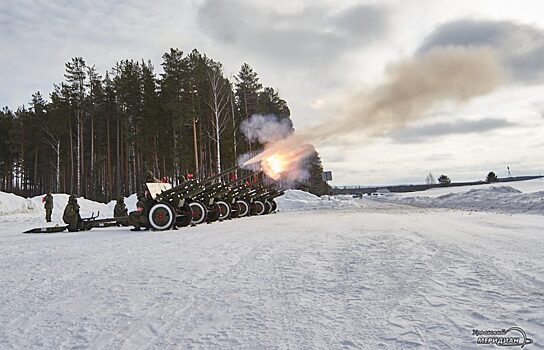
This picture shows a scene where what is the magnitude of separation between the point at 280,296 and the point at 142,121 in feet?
119

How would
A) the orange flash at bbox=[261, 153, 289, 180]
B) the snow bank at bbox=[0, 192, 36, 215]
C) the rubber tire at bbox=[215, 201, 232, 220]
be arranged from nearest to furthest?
the rubber tire at bbox=[215, 201, 232, 220]
the orange flash at bbox=[261, 153, 289, 180]
the snow bank at bbox=[0, 192, 36, 215]

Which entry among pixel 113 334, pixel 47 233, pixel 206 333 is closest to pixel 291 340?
pixel 206 333

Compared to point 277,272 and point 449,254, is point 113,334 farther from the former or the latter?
point 449,254

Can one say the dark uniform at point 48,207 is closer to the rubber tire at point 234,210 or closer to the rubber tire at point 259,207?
the rubber tire at point 234,210

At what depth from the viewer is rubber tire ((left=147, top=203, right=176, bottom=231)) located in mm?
12305

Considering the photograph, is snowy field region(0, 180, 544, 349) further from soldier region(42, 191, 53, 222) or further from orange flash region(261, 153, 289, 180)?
soldier region(42, 191, 53, 222)

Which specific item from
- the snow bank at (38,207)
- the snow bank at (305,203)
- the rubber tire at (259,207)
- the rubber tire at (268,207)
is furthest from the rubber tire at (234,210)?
the snow bank at (38,207)

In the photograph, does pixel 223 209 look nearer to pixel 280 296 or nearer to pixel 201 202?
pixel 201 202

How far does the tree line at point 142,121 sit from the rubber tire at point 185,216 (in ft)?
45.9

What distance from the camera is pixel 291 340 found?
2863 millimetres

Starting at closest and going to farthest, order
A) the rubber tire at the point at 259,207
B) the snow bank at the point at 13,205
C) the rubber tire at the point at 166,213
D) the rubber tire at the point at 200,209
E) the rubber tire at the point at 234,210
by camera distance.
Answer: the rubber tire at the point at 166,213 < the rubber tire at the point at 200,209 < the rubber tire at the point at 234,210 < the rubber tire at the point at 259,207 < the snow bank at the point at 13,205

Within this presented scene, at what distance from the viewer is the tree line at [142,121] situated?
3098 cm

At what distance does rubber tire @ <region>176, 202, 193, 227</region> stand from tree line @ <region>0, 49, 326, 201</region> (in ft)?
45.9

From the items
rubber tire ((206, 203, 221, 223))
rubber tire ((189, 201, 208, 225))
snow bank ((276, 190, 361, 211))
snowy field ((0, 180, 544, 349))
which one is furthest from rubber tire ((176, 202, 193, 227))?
snow bank ((276, 190, 361, 211))
